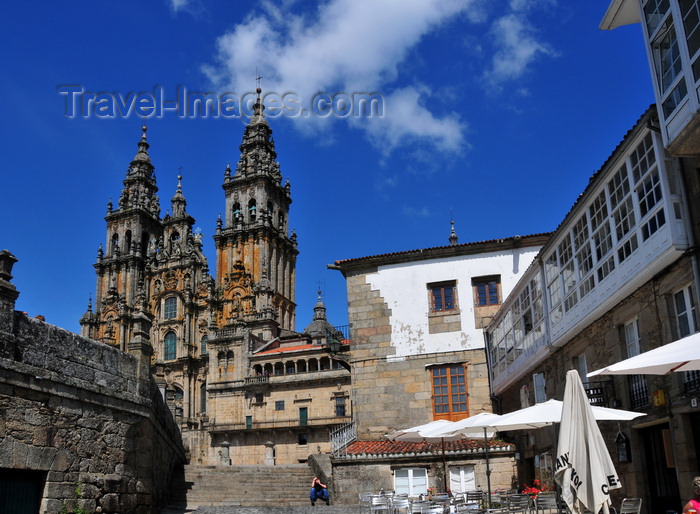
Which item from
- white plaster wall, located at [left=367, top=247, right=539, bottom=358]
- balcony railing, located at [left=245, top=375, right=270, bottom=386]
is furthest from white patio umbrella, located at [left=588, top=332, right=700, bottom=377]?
balcony railing, located at [left=245, top=375, right=270, bottom=386]

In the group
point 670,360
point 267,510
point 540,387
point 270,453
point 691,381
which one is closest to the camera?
point 670,360

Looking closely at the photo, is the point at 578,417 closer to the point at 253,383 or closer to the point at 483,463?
the point at 483,463

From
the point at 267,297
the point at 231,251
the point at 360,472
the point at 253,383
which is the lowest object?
the point at 360,472

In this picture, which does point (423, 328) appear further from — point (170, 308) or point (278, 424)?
point (170, 308)

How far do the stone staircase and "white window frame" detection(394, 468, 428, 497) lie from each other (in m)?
2.53

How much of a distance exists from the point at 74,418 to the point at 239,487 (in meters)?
9.25

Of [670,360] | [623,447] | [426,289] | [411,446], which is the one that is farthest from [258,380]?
[670,360]

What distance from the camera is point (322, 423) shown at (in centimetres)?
4388

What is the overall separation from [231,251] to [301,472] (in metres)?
41.1

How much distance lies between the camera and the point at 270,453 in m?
44.5

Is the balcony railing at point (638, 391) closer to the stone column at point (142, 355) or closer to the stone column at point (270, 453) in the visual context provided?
the stone column at point (142, 355)

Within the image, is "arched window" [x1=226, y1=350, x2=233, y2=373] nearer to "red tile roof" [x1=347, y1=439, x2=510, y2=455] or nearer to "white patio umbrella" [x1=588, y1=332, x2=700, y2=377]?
"red tile roof" [x1=347, y1=439, x2=510, y2=455]

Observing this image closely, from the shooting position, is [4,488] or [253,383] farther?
[253,383]

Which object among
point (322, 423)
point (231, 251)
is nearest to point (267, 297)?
point (231, 251)
